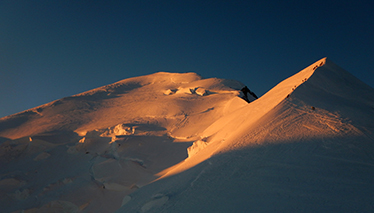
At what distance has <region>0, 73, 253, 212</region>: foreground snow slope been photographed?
5523mm

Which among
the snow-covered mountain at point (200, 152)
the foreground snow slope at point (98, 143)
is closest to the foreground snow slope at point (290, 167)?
the snow-covered mountain at point (200, 152)

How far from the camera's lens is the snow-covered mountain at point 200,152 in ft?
A: 8.93

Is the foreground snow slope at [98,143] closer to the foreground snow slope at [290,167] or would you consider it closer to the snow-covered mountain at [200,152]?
the snow-covered mountain at [200,152]

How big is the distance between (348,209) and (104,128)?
804 centimetres

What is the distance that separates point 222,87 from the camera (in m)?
12.1

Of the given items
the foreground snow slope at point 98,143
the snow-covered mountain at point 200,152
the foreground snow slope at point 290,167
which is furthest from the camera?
the foreground snow slope at point 98,143

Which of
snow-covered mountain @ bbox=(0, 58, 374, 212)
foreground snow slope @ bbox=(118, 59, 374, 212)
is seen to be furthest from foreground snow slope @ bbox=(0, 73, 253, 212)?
foreground snow slope @ bbox=(118, 59, 374, 212)

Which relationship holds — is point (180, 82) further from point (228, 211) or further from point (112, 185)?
point (228, 211)

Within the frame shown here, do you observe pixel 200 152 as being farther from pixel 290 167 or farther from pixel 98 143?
pixel 98 143

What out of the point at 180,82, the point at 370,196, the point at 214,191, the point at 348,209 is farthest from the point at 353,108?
the point at 180,82

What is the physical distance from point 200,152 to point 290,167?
7.30 feet

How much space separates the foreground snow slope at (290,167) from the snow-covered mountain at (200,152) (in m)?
0.02

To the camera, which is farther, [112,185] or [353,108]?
[112,185]

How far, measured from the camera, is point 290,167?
2.98m
